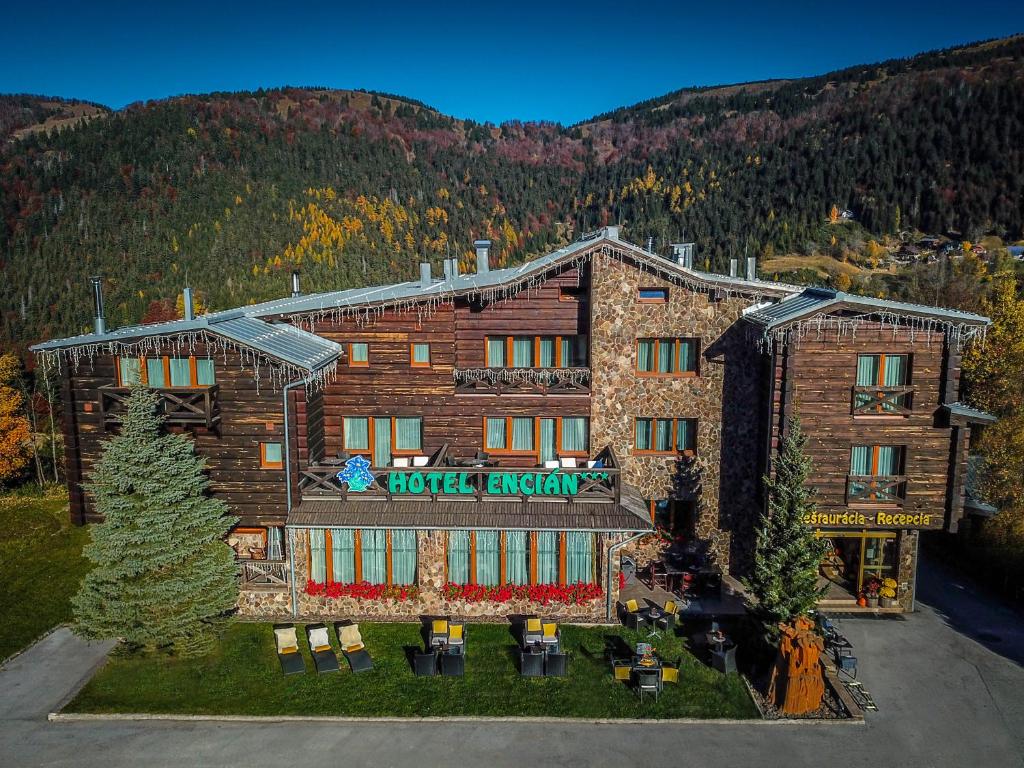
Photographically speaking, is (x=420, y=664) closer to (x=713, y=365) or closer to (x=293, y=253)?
(x=713, y=365)

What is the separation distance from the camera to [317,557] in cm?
2083

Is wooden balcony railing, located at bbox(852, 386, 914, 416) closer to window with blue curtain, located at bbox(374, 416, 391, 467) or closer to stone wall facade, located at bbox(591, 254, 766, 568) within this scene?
stone wall facade, located at bbox(591, 254, 766, 568)

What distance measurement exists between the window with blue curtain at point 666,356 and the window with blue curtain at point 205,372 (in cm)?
1410

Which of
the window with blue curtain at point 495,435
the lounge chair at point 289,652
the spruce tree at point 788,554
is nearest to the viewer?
the lounge chair at point 289,652

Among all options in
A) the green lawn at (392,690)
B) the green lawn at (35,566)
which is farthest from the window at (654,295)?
the green lawn at (35,566)

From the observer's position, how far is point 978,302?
44375mm

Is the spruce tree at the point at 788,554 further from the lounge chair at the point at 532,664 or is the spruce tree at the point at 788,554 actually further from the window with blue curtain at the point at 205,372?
the window with blue curtain at the point at 205,372

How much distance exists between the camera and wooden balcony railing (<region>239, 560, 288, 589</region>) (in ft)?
68.5

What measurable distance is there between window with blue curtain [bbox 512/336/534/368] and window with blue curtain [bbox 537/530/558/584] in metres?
6.72

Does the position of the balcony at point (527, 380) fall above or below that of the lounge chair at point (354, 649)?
above

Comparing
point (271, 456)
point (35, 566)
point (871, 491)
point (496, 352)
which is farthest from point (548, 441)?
point (35, 566)

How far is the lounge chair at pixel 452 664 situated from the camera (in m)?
17.9

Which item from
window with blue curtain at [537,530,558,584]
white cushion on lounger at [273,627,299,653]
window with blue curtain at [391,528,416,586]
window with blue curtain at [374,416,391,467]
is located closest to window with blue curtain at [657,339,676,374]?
window with blue curtain at [537,530,558,584]

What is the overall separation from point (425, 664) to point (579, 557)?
5.41 meters
